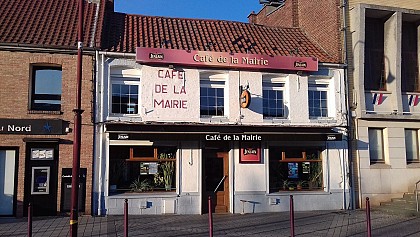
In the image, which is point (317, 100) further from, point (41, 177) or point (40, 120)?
point (41, 177)

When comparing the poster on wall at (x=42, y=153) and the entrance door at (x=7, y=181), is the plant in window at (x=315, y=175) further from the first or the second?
the entrance door at (x=7, y=181)

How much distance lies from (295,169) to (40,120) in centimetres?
931

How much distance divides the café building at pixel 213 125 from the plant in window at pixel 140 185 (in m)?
0.03

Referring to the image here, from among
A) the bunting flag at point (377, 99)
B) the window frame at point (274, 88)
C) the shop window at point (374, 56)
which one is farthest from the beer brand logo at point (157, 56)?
the bunting flag at point (377, 99)

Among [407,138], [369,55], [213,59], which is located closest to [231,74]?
[213,59]

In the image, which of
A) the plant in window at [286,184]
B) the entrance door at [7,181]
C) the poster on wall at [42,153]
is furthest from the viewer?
the plant in window at [286,184]

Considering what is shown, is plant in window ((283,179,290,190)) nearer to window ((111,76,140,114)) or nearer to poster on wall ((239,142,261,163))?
poster on wall ((239,142,261,163))

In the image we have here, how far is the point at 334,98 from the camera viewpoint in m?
16.5

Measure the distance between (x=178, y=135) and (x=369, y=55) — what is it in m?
8.84

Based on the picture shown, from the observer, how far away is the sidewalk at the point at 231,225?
11438mm

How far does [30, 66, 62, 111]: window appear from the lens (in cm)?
1432

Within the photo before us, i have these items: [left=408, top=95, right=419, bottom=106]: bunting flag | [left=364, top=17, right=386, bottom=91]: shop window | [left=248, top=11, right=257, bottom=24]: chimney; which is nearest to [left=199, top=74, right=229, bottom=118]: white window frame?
[left=364, top=17, right=386, bottom=91]: shop window

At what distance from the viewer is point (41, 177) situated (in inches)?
549

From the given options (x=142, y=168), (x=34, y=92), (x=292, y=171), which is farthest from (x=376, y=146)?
(x=34, y=92)
